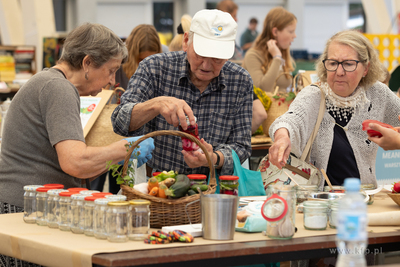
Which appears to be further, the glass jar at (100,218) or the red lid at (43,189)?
the red lid at (43,189)

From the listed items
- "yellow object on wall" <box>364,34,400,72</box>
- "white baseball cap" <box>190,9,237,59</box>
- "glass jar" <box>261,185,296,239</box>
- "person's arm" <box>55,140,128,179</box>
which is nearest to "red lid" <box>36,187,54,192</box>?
"person's arm" <box>55,140,128,179</box>

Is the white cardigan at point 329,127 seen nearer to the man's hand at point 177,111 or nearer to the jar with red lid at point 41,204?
the man's hand at point 177,111

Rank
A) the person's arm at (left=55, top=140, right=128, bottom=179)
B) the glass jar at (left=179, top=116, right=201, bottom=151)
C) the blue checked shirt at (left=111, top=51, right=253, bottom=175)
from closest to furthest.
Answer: the person's arm at (left=55, top=140, right=128, bottom=179), the glass jar at (left=179, top=116, right=201, bottom=151), the blue checked shirt at (left=111, top=51, right=253, bottom=175)

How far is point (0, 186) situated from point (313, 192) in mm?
1454

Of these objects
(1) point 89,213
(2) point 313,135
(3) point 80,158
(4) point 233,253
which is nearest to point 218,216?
(4) point 233,253

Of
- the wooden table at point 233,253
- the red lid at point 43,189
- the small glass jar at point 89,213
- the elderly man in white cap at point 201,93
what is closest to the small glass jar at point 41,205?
the red lid at point 43,189

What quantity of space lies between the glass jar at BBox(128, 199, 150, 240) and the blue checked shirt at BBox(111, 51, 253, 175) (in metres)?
0.91

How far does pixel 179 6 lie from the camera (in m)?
14.4

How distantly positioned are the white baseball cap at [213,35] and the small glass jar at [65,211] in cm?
99

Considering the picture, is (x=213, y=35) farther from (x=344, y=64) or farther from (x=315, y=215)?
(x=315, y=215)

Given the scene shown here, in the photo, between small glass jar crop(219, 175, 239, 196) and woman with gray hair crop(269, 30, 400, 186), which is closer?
small glass jar crop(219, 175, 239, 196)

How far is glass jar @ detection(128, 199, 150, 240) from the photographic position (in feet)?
5.70

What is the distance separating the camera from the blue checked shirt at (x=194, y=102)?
8.80 feet

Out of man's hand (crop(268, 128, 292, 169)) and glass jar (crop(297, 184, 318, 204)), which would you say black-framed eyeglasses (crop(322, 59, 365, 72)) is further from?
glass jar (crop(297, 184, 318, 204))
